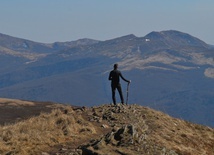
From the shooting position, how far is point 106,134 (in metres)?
15.5

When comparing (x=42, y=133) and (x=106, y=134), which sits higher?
(x=106, y=134)

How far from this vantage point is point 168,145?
18.0 metres

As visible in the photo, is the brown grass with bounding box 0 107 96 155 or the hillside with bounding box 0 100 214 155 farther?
the brown grass with bounding box 0 107 96 155

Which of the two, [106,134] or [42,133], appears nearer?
[106,134]

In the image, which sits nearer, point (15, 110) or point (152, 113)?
point (152, 113)

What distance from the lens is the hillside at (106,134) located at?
557 inches

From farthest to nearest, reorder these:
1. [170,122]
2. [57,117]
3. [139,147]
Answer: [170,122] → [57,117] → [139,147]

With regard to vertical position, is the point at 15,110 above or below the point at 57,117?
below

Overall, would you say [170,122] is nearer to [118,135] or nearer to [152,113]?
[152,113]

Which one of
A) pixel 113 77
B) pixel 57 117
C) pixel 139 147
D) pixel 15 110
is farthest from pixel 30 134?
pixel 15 110

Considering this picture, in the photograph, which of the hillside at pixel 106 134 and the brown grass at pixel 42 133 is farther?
the brown grass at pixel 42 133

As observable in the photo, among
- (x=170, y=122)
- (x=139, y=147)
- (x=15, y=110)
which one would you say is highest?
(x=139, y=147)

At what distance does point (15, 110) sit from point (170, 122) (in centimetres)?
4677

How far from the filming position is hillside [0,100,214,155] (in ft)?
46.4
